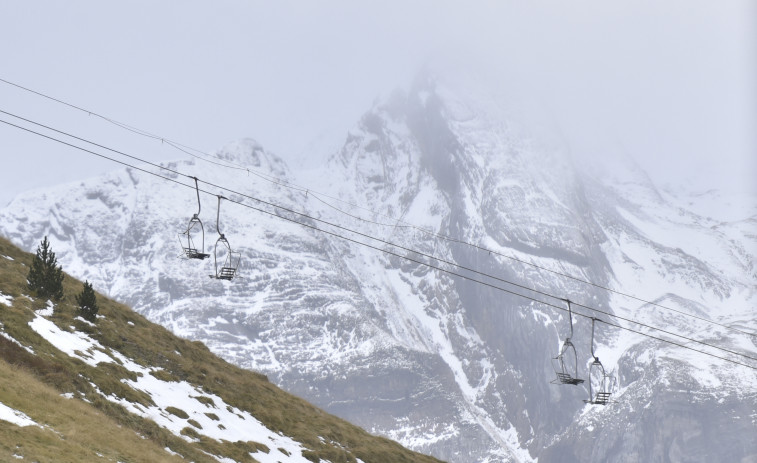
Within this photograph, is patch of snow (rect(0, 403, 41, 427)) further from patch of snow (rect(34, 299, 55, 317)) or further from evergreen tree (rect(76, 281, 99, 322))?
evergreen tree (rect(76, 281, 99, 322))

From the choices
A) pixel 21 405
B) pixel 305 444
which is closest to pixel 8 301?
pixel 21 405

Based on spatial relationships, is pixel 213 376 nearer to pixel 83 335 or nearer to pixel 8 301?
pixel 83 335

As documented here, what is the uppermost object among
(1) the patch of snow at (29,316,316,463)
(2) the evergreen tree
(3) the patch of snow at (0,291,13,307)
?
(2) the evergreen tree

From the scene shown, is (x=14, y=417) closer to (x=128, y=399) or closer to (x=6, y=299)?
(x=128, y=399)

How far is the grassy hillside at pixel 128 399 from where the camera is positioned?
38000 mm

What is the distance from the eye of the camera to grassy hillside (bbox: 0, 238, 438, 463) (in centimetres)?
3800

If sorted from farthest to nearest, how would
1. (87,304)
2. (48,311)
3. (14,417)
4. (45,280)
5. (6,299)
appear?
(87,304), (45,280), (48,311), (6,299), (14,417)

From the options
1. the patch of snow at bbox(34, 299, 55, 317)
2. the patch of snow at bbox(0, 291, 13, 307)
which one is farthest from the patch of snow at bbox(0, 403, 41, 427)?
the patch of snow at bbox(34, 299, 55, 317)

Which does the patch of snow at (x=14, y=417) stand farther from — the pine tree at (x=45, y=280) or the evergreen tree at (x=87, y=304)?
the pine tree at (x=45, y=280)

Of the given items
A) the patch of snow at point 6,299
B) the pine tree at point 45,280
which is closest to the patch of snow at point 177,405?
the patch of snow at point 6,299

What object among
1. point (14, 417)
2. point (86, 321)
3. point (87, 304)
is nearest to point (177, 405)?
point (86, 321)

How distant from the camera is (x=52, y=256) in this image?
205ft

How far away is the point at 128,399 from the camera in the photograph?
162 feet

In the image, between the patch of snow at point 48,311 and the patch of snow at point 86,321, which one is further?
the patch of snow at point 86,321
